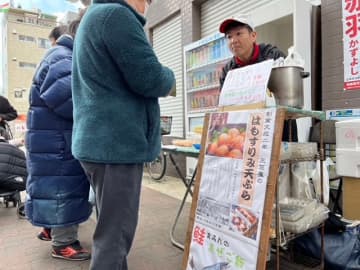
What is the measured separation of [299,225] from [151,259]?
1.08 meters

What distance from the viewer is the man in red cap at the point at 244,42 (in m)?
1.86

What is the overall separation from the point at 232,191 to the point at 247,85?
0.54 m

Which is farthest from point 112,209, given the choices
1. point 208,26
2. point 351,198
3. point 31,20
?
point 31,20

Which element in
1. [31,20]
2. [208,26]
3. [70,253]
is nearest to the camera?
[70,253]

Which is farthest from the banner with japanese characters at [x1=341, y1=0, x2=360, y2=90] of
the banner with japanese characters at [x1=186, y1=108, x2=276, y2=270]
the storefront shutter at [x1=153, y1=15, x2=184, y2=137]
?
the storefront shutter at [x1=153, y1=15, x2=184, y2=137]

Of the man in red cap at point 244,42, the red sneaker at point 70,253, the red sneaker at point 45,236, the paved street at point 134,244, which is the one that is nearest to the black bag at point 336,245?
the paved street at point 134,244

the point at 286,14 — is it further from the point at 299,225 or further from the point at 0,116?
the point at 0,116

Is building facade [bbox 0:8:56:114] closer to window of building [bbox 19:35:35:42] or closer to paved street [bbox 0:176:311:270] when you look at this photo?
window of building [bbox 19:35:35:42]

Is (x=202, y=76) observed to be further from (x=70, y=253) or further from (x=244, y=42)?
(x=70, y=253)

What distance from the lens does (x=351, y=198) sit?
2.22 m

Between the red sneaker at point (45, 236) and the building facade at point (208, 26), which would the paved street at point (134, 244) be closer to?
the red sneaker at point (45, 236)

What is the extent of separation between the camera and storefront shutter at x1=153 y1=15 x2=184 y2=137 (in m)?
5.61

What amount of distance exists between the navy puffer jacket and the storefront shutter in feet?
12.0

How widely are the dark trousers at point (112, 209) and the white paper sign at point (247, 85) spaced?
0.65 metres
